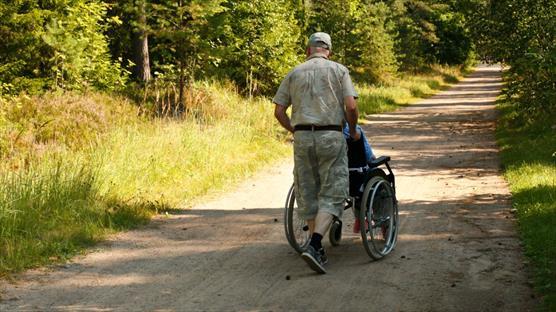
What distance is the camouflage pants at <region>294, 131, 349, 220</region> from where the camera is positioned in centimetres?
658

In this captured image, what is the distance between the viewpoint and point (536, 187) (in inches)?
397

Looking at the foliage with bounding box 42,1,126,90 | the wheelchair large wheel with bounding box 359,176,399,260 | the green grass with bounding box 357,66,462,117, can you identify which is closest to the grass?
the foliage with bounding box 42,1,126,90

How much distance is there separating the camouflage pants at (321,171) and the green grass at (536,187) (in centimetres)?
184

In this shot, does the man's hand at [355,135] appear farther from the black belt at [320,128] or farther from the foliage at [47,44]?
the foliage at [47,44]

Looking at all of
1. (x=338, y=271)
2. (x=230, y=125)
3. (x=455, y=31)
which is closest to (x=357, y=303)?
(x=338, y=271)

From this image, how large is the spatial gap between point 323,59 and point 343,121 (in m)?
0.59

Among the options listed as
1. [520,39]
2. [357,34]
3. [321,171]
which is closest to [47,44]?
[520,39]

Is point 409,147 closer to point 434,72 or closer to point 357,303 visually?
point 357,303

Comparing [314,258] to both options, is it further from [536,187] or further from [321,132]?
[536,187]

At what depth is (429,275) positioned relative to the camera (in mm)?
6453

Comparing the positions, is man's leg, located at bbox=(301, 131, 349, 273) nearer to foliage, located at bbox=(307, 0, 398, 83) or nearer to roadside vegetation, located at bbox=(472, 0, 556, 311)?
roadside vegetation, located at bbox=(472, 0, 556, 311)

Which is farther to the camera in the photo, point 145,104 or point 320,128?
point 145,104

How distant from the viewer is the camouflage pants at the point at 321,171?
6.58 metres

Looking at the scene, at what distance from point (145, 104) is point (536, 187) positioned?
1036 cm
